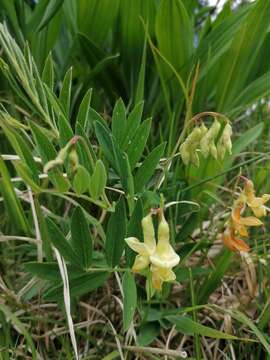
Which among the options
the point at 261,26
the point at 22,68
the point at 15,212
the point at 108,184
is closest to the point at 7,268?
the point at 15,212

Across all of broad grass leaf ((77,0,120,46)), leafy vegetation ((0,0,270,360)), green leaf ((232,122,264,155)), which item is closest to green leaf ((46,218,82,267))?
leafy vegetation ((0,0,270,360))

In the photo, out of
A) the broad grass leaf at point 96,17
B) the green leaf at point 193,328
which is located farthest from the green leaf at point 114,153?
the broad grass leaf at point 96,17

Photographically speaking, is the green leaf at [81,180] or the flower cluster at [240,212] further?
the flower cluster at [240,212]

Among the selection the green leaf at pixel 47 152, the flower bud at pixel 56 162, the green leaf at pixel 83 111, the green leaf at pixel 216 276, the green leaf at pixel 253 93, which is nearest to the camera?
the flower bud at pixel 56 162

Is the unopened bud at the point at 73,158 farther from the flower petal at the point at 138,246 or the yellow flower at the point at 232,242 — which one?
Result: the yellow flower at the point at 232,242

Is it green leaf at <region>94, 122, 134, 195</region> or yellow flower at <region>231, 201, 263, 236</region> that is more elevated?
green leaf at <region>94, 122, 134, 195</region>

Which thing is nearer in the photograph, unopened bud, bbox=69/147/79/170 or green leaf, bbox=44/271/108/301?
unopened bud, bbox=69/147/79/170

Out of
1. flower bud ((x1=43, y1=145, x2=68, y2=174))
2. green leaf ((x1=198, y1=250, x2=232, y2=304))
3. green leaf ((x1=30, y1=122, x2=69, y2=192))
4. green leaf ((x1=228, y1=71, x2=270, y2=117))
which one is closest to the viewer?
flower bud ((x1=43, y1=145, x2=68, y2=174))

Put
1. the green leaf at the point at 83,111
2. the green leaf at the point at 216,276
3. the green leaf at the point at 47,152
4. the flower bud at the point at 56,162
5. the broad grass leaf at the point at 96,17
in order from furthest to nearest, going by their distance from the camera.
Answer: the broad grass leaf at the point at 96,17 → the green leaf at the point at 216,276 → the green leaf at the point at 83,111 → the green leaf at the point at 47,152 → the flower bud at the point at 56,162

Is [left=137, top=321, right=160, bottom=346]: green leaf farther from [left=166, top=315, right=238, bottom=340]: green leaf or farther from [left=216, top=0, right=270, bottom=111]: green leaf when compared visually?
[left=216, top=0, right=270, bottom=111]: green leaf
